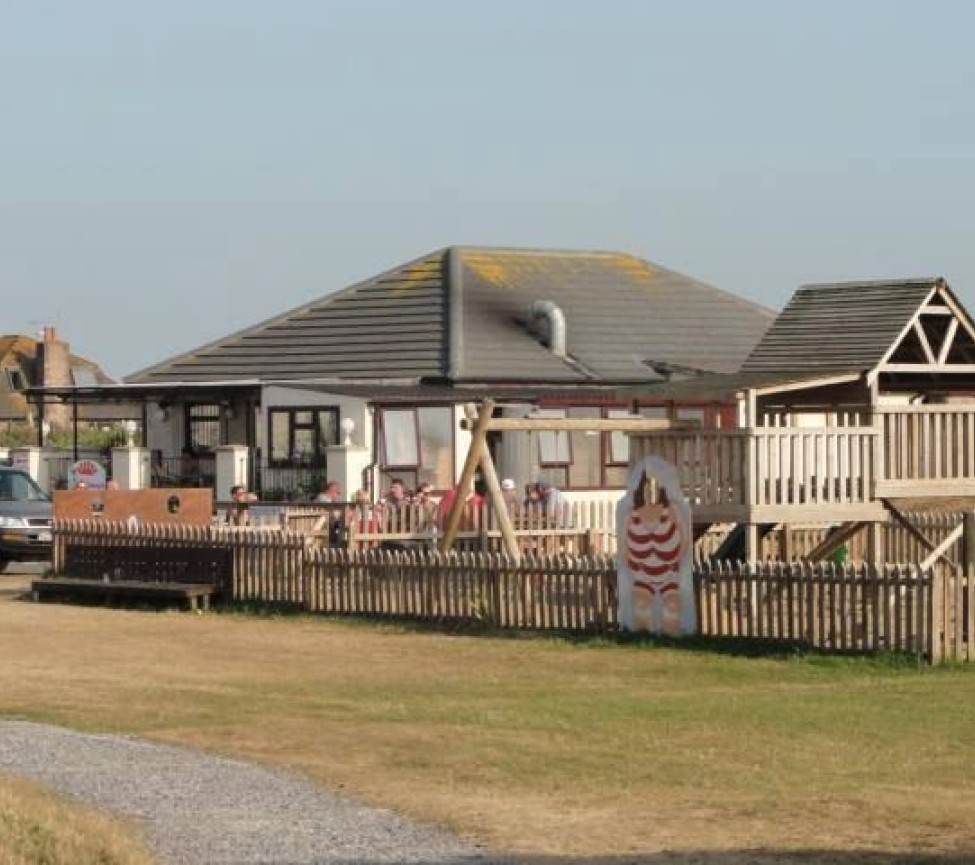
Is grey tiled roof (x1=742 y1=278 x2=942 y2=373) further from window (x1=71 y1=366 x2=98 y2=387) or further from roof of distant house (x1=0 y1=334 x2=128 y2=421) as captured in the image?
roof of distant house (x1=0 y1=334 x2=128 y2=421)

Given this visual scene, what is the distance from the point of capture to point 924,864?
12867 mm

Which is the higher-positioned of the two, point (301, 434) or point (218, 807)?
point (301, 434)

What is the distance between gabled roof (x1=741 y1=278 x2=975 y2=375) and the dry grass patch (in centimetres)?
2026

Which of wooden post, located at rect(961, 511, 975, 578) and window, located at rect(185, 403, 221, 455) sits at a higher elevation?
window, located at rect(185, 403, 221, 455)

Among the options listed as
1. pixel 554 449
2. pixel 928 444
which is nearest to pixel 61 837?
pixel 928 444

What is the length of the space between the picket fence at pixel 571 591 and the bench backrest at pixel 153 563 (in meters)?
0.13

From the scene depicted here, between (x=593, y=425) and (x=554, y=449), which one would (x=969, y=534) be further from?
(x=554, y=449)

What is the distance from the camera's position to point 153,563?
3528cm

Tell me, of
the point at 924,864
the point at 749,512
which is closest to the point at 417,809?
the point at 924,864

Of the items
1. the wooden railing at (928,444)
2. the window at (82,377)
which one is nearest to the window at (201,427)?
the window at (82,377)

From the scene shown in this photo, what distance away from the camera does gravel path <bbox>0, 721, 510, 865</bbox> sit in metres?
12.9

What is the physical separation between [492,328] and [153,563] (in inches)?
1147

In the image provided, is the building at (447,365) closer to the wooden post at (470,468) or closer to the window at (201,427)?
the window at (201,427)

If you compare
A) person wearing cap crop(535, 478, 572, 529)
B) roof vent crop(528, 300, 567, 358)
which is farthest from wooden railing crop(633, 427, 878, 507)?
roof vent crop(528, 300, 567, 358)
